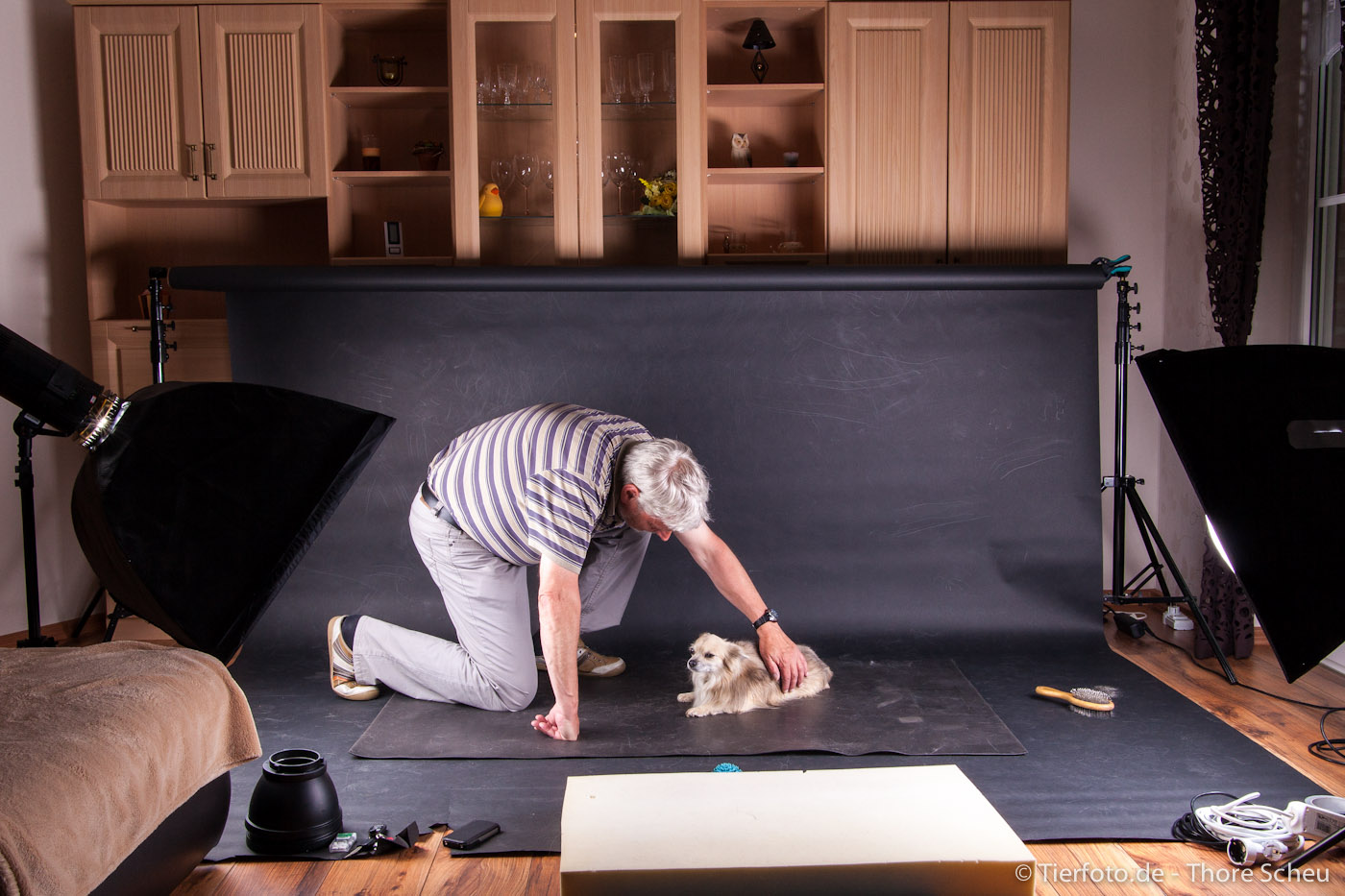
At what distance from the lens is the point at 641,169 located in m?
3.64

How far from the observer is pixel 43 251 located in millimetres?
3631

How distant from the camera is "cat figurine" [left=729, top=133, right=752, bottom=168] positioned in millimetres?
3674

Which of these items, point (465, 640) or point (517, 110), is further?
point (517, 110)

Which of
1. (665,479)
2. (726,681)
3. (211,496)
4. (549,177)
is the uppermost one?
(549,177)

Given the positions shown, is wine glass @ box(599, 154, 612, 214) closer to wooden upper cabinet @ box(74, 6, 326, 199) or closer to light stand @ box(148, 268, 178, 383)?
wooden upper cabinet @ box(74, 6, 326, 199)

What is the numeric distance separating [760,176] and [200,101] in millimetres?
2054

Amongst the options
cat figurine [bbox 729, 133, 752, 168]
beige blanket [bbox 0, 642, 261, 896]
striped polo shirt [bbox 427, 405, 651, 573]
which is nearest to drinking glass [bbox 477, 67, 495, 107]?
cat figurine [bbox 729, 133, 752, 168]

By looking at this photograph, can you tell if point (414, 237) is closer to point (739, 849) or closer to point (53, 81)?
point (53, 81)

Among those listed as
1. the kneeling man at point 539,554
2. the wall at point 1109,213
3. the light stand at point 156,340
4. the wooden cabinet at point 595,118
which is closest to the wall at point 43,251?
the wall at point 1109,213

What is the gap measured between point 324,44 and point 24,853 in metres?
3.06

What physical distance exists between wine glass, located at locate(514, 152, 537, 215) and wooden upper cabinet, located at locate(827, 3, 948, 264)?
1.09 m

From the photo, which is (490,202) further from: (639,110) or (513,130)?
(639,110)

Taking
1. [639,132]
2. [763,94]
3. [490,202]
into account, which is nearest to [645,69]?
[639,132]

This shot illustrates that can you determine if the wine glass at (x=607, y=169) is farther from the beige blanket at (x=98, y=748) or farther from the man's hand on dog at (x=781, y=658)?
the beige blanket at (x=98, y=748)
